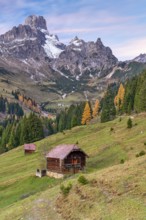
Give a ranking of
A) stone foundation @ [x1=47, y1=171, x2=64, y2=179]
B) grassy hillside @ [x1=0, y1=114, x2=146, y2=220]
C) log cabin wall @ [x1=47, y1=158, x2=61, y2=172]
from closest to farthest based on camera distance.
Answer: grassy hillside @ [x1=0, y1=114, x2=146, y2=220] → stone foundation @ [x1=47, y1=171, x2=64, y2=179] → log cabin wall @ [x1=47, y1=158, x2=61, y2=172]

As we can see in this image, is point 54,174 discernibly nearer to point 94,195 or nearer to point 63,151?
point 63,151

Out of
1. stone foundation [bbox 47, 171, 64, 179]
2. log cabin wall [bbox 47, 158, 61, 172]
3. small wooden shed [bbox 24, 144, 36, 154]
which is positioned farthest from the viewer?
small wooden shed [bbox 24, 144, 36, 154]

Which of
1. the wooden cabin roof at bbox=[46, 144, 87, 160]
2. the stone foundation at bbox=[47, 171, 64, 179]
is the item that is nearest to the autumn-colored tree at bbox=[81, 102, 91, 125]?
the wooden cabin roof at bbox=[46, 144, 87, 160]

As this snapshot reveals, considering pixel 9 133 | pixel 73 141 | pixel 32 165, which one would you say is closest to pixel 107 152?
pixel 32 165

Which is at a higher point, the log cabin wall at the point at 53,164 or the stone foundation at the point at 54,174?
the log cabin wall at the point at 53,164

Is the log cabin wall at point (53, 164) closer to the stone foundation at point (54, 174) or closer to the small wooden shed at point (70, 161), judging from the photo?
the small wooden shed at point (70, 161)

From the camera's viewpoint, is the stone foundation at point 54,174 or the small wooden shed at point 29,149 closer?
the stone foundation at point 54,174

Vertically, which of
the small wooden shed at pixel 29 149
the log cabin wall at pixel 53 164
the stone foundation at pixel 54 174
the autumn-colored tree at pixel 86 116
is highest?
the autumn-colored tree at pixel 86 116

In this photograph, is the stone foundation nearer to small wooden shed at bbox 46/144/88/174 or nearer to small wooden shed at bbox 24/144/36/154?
small wooden shed at bbox 46/144/88/174

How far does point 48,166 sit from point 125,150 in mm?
16750

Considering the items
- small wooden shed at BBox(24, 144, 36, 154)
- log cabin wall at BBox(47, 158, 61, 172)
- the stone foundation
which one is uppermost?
small wooden shed at BBox(24, 144, 36, 154)

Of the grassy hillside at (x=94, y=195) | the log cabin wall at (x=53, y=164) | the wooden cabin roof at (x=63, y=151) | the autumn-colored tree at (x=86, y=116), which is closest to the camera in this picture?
the grassy hillside at (x=94, y=195)

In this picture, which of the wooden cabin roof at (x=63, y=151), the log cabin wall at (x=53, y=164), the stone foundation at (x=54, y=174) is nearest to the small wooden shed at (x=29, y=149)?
the wooden cabin roof at (x=63, y=151)

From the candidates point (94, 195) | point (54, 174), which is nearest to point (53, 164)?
point (54, 174)
